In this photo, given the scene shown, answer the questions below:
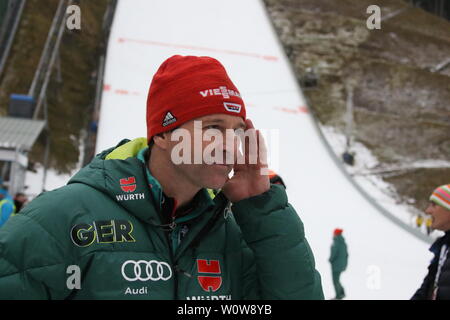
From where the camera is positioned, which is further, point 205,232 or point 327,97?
point 327,97

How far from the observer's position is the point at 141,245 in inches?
31.6

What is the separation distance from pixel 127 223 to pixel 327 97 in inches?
437

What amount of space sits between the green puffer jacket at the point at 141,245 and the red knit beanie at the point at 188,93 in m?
0.10

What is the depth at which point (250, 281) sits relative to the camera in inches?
35.0

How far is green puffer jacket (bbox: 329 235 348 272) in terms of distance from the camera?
3738 mm

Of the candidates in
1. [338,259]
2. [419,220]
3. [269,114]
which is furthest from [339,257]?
[269,114]

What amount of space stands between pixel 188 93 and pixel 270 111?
6693 millimetres

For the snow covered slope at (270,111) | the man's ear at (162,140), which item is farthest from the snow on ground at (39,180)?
the man's ear at (162,140)

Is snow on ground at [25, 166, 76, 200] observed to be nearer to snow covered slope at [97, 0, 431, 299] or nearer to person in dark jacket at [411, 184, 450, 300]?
snow covered slope at [97, 0, 431, 299]

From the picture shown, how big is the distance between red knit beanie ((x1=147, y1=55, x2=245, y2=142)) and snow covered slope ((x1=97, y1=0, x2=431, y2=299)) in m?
0.14

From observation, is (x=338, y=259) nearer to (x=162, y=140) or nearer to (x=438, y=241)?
(x=438, y=241)

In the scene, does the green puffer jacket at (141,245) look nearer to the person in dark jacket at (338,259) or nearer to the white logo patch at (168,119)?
the white logo patch at (168,119)
